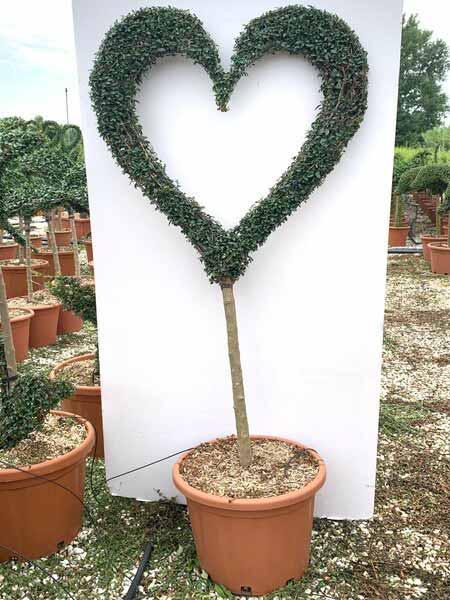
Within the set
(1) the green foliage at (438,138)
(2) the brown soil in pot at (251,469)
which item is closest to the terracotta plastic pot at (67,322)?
(2) the brown soil in pot at (251,469)

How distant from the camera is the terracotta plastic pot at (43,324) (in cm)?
587

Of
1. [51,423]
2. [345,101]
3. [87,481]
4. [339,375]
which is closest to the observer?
[345,101]

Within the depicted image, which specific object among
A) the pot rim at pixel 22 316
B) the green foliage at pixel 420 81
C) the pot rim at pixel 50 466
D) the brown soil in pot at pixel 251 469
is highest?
the green foliage at pixel 420 81

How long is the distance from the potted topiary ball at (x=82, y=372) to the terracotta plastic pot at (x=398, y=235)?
1002 centimetres

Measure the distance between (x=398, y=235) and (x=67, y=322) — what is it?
343 inches

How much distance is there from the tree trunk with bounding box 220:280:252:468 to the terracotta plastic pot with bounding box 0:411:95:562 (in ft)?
2.52

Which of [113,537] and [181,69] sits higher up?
[181,69]

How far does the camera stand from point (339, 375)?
2746 millimetres

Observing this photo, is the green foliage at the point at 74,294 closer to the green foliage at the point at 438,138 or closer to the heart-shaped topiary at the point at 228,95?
the heart-shaped topiary at the point at 228,95

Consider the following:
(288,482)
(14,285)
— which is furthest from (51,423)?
(14,285)

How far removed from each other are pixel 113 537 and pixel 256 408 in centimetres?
95

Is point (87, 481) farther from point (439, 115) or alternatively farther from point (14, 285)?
point (439, 115)

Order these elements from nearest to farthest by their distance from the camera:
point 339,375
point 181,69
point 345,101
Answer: point 345,101
point 181,69
point 339,375

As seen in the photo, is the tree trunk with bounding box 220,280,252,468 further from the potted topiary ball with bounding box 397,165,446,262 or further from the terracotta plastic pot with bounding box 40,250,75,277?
the potted topiary ball with bounding box 397,165,446,262
